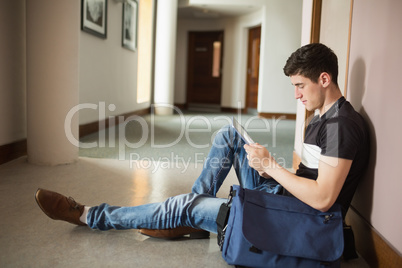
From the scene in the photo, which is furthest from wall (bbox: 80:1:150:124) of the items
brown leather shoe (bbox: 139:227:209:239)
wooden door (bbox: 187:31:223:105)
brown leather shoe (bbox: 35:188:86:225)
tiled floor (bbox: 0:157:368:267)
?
wooden door (bbox: 187:31:223:105)

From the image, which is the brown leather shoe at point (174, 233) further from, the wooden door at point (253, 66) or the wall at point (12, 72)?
the wooden door at point (253, 66)

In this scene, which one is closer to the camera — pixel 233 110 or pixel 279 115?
pixel 279 115

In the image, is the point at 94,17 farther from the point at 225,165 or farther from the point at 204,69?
the point at 204,69

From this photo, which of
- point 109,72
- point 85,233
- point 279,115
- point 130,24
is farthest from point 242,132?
point 279,115

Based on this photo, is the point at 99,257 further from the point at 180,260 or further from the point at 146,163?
the point at 146,163

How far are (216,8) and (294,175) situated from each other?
8.62 meters

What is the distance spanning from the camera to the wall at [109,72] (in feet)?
16.4

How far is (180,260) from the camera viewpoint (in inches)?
64.1

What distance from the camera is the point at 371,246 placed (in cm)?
163

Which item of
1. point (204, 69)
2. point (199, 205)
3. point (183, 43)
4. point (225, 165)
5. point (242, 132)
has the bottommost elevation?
point (199, 205)

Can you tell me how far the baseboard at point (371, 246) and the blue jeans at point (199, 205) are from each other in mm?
425

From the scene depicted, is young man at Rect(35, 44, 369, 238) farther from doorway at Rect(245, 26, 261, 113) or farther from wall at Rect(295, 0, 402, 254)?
doorway at Rect(245, 26, 261, 113)

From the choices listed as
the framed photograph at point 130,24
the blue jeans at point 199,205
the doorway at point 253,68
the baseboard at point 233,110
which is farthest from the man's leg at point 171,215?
the baseboard at point 233,110

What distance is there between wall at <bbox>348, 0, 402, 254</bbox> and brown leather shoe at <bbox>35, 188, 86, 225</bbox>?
1277 millimetres
